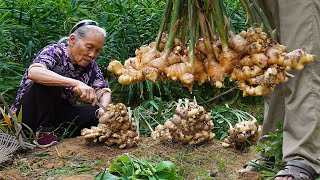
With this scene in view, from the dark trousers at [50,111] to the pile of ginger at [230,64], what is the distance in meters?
2.22

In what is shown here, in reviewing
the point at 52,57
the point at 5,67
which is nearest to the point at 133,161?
the point at 52,57

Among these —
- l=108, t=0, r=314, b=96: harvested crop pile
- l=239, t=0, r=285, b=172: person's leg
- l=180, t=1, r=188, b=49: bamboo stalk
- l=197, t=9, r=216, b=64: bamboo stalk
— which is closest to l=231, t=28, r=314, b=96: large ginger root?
l=108, t=0, r=314, b=96: harvested crop pile

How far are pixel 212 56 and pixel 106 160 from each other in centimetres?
186

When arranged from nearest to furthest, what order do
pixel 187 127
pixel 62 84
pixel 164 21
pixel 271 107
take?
pixel 164 21 < pixel 271 107 < pixel 187 127 < pixel 62 84

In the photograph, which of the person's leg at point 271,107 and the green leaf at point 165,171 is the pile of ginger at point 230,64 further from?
the green leaf at point 165,171

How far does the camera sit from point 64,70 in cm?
455

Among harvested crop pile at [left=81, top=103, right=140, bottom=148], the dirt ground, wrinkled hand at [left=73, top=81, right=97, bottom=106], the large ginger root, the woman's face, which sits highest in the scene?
the large ginger root

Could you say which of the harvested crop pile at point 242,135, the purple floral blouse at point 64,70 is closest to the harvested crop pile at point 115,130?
the purple floral blouse at point 64,70

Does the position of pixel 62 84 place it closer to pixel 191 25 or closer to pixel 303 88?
pixel 303 88

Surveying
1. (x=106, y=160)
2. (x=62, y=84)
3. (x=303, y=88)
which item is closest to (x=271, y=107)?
(x=303, y=88)

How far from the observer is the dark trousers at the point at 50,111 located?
4.50 metres

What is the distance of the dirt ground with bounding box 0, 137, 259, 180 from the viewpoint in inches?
146

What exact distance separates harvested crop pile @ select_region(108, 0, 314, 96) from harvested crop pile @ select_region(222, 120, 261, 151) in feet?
6.08

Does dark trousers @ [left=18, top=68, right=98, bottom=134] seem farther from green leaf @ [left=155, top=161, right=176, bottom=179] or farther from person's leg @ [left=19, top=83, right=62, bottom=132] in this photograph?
green leaf @ [left=155, top=161, right=176, bottom=179]
